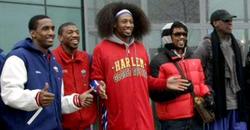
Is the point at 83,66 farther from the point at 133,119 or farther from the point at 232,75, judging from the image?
the point at 232,75

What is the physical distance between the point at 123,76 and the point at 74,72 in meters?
0.50

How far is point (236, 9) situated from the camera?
1038cm

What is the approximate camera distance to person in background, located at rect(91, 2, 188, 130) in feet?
17.6

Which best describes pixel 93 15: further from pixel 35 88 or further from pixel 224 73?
pixel 35 88

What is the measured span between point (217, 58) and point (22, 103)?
2.72 meters

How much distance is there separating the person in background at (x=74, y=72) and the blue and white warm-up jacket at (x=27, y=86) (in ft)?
1.21

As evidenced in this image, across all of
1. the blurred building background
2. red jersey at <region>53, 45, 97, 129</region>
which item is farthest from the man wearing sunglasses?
the blurred building background

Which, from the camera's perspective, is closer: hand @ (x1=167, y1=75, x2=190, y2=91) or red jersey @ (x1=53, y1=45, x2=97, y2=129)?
red jersey @ (x1=53, y1=45, x2=97, y2=129)

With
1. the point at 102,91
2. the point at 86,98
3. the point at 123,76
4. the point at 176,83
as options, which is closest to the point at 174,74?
the point at 176,83

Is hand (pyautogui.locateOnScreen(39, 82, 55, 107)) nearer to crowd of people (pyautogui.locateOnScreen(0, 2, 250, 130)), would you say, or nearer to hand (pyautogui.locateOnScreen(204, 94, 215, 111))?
crowd of people (pyautogui.locateOnScreen(0, 2, 250, 130))

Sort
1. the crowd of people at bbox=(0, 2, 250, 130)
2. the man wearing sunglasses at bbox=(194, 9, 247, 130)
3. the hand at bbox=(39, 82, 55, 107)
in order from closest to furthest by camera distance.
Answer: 1. the hand at bbox=(39, 82, 55, 107)
2. the crowd of people at bbox=(0, 2, 250, 130)
3. the man wearing sunglasses at bbox=(194, 9, 247, 130)

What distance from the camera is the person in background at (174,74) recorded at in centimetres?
578

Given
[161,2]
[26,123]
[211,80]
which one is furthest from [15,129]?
[161,2]

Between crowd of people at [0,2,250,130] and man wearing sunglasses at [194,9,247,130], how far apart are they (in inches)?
0.5
